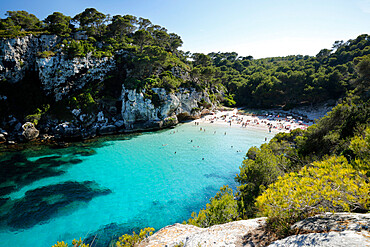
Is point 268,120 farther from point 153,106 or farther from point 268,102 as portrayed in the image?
point 153,106

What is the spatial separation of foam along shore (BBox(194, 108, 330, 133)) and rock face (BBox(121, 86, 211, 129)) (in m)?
7.58

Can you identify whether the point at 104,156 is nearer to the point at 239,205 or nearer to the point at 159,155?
the point at 159,155

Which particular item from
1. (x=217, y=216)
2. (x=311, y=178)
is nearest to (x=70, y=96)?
(x=217, y=216)

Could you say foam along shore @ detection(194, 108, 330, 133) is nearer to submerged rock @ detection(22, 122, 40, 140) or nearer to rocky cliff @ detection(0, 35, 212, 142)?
rocky cliff @ detection(0, 35, 212, 142)

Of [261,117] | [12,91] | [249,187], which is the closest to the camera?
[249,187]

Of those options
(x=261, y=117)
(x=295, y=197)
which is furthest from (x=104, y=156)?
(x=261, y=117)

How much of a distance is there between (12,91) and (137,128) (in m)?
31.3

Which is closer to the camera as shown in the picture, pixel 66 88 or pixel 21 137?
pixel 21 137

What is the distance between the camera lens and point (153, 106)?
42.7m

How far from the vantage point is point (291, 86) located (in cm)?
5647

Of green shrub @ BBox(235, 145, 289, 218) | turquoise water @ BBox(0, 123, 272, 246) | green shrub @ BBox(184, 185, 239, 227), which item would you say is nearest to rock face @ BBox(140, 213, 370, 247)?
green shrub @ BBox(184, 185, 239, 227)

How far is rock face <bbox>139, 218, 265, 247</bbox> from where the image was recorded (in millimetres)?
5398

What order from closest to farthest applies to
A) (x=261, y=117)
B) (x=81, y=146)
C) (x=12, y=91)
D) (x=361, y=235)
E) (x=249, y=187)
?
1. (x=361, y=235)
2. (x=249, y=187)
3. (x=81, y=146)
4. (x=12, y=91)
5. (x=261, y=117)

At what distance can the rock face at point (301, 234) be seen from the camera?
306cm
